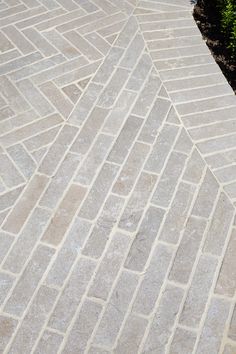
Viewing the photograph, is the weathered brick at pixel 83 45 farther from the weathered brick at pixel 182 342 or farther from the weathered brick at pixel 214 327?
the weathered brick at pixel 182 342

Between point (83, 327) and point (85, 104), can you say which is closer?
point (83, 327)

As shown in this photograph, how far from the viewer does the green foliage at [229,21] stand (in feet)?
15.9

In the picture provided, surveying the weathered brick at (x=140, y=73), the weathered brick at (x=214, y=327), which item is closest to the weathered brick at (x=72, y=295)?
the weathered brick at (x=214, y=327)

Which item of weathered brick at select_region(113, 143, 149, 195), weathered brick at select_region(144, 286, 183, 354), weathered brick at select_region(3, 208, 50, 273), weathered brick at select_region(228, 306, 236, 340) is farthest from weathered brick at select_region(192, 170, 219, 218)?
weathered brick at select_region(3, 208, 50, 273)

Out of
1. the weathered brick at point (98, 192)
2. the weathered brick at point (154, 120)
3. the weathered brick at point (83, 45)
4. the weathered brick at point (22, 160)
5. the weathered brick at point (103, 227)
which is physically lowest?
the weathered brick at point (103, 227)

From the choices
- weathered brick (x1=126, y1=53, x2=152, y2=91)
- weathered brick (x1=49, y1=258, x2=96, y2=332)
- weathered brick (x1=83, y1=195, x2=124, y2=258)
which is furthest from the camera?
weathered brick (x1=126, y1=53, x2=152, y2=91)

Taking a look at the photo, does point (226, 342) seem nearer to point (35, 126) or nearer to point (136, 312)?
point (136, 312)

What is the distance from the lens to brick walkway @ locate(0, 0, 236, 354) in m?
2.94

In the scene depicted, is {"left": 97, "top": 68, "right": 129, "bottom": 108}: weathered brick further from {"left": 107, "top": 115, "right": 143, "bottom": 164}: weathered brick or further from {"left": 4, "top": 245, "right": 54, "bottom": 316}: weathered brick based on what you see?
{"left": 4, "top": 245, "right": 54, "bottom": 316}: weathered brick

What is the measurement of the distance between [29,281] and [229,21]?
3.86m

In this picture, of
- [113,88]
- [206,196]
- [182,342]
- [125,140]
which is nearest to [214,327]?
[182,342]

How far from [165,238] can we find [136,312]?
67 cm

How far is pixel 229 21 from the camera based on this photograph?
16.3 ft

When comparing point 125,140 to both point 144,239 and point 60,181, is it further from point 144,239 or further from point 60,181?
point 144,239
